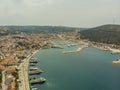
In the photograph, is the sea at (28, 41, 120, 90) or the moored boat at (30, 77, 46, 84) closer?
the sea at (28, 41, 120, 90)

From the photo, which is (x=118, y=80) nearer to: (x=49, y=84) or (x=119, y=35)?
(x=49, y=84)

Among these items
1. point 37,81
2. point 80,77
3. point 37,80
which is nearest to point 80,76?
point 80,77

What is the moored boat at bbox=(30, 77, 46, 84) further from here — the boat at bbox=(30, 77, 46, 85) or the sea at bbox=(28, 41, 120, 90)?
the sea at bbox=(28, 41, 120, 90)

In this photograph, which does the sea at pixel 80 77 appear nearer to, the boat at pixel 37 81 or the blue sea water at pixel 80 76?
the blue sea water at pixel 80 76

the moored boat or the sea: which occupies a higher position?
the moored boat

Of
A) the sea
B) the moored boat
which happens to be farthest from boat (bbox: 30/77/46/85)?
the sea

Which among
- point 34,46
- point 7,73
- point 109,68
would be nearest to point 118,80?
point 109,68

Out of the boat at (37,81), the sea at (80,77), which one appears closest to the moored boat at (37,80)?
the boat at (37,81)

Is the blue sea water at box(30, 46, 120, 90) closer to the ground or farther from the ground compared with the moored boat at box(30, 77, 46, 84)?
closer to the ground

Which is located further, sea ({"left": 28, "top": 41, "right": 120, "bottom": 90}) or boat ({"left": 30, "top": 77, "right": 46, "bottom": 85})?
boat ({"left": 30, "top": 77, "right": 46, "bottom": 85})

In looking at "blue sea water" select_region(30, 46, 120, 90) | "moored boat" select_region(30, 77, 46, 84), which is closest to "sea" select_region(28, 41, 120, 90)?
"blue sea water" select_region(30, 46, 120, 90)

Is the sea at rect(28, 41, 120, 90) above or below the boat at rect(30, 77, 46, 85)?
below
